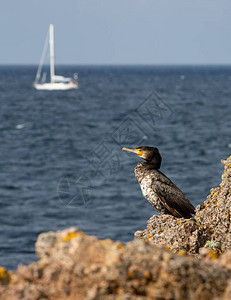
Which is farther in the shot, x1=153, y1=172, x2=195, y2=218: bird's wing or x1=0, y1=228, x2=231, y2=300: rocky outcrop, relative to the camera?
x1=153, y1=172, x2=195, y2=218: bird's wing

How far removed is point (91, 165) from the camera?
5066 cm

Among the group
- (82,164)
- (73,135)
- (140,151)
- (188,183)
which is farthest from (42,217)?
(73,135)

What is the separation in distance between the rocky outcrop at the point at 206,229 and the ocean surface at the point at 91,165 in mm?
18726

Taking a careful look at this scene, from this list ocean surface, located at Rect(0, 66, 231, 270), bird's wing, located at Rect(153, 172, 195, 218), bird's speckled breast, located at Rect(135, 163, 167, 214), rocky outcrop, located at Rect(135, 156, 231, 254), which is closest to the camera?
rocky outcrop, located at Rect(135, 156, 231, 254)

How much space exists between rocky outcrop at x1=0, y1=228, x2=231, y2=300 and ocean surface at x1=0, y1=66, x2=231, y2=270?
22.8 meters

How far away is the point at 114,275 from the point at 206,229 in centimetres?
493

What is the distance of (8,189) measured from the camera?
4244 centimetres

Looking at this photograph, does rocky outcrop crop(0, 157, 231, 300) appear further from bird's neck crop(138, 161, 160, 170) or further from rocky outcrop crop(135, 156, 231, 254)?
bird's neck crop(138, 161, 160, 170)

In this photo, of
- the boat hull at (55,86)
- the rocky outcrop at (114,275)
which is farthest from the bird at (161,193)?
the boat hull at (55,86)

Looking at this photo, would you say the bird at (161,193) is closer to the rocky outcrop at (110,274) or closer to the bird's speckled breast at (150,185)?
the bird's speckled breast at (150,185)

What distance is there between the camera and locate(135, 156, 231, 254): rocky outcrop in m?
8.77

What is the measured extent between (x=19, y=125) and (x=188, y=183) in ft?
141

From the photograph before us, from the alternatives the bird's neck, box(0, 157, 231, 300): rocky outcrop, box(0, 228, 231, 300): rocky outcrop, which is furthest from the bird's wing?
box(0, 228, 231, 300): rocky outcrop

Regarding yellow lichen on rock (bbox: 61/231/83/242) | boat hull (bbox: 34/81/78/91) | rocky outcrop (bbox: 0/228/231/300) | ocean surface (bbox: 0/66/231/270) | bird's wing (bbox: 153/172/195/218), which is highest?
yellow lichen on rock (bbox: 61/231/83/242)
